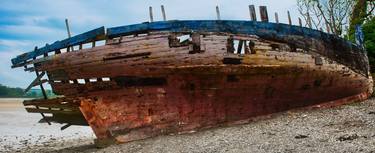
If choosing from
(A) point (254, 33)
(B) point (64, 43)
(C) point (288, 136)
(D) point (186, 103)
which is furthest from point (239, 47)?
(B) point (64, 43)

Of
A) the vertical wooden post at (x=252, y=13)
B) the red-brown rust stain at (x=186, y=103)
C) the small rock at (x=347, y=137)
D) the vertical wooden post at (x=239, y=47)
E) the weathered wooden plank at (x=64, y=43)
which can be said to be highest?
the vertical wooden post at (x=252, y=13)

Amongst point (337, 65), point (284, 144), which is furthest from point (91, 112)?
point (337, 65)

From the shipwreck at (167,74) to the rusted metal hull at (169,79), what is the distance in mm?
21

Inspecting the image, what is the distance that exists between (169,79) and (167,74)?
15cm

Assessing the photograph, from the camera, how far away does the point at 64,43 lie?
34.2 ft

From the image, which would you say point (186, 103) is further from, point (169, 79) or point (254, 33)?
point (254, 33)

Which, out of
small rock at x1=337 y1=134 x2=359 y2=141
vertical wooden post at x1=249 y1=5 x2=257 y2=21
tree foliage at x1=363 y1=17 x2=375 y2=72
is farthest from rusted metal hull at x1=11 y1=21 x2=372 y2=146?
tree foliage at x1=363 y1=17 x2=375 y2=72

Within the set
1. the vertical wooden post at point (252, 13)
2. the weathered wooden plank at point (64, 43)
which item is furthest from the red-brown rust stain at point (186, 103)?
the vertical wooden post at point (252, 13)

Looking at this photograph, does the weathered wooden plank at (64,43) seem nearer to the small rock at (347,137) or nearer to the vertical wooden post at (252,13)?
the vertical wooden post at (252,13)

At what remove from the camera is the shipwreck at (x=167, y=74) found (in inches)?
383

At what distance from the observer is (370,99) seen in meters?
13.5

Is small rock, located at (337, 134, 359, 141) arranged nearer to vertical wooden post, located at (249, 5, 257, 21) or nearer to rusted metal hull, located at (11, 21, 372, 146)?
rusted metal hull, located at (11, 21, 372, 146)

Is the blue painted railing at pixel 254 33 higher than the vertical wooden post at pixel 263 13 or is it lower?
lower

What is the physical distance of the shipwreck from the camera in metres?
9.73
